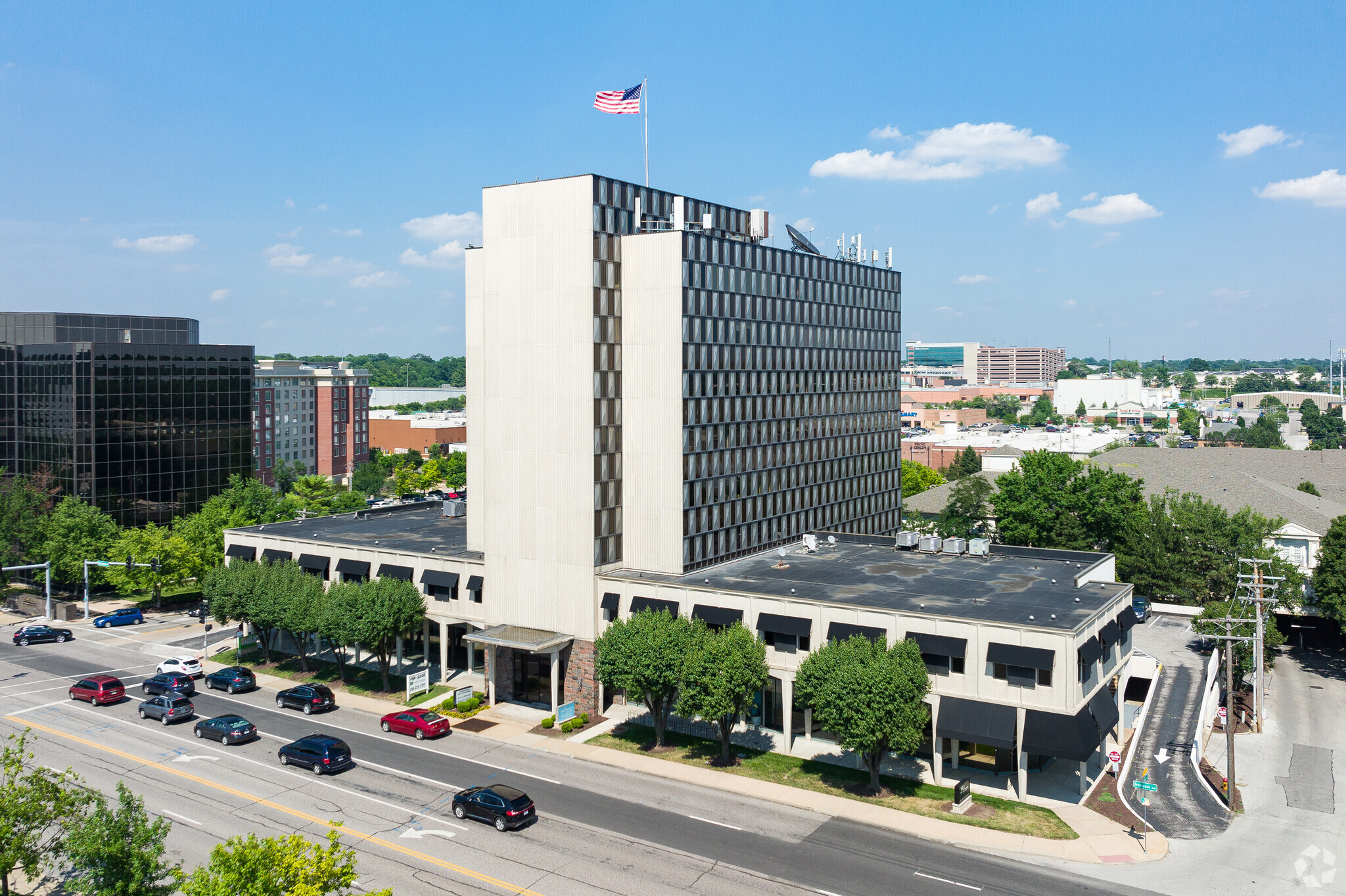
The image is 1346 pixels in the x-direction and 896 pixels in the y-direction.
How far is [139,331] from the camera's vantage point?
13225cm

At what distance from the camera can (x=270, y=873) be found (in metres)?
25.6

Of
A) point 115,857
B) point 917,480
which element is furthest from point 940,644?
point 917,480

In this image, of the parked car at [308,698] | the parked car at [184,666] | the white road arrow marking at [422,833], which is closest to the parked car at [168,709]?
the parked car at [308,698]

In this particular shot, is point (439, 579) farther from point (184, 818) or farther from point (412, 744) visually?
point (184, 818)

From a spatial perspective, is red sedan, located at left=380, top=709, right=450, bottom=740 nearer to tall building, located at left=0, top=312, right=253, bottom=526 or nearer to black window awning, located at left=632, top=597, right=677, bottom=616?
black window awning, located at left=632, top=597, right=677, bottom=616

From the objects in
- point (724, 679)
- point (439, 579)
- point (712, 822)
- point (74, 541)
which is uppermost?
point (439, 579)

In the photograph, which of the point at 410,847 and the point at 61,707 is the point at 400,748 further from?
the point at 61,707

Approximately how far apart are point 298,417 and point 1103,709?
559ft

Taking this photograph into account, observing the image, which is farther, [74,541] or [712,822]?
[74,541]

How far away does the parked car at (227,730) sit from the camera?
55.2m

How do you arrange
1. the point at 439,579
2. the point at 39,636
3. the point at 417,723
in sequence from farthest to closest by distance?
the point at 39,636
the point at 439,579
the point at 417,723

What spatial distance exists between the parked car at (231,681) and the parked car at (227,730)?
928 centimetres

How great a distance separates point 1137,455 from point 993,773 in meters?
108

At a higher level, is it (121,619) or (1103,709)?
(1103,709)
